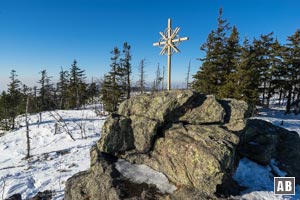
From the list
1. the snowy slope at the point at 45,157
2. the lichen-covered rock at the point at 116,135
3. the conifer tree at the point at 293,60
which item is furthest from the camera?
the conifer tree at the point at 293,60

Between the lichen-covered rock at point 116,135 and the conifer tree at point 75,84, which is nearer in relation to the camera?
the lichen-covered rock at point 116,135

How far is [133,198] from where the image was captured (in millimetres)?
7086

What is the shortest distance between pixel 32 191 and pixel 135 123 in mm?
7529

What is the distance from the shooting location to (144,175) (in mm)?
8148

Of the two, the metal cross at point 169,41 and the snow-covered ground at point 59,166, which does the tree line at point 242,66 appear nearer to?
the snow-covered ground at point 59,166

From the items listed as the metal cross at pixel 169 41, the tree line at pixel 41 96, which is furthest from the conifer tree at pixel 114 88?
the metal cross at pixel 169 41

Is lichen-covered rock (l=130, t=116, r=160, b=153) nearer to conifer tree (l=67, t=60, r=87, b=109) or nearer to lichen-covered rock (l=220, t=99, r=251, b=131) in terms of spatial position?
lichen-covered rock (l=220, t=99, r=251, b=131)

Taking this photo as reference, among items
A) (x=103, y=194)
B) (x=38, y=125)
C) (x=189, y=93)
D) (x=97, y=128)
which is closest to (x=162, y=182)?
(x=103, y=194)

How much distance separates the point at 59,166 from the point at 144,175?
892 cm

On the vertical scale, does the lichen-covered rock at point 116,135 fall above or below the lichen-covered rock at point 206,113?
below

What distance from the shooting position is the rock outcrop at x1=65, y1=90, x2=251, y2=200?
694cm

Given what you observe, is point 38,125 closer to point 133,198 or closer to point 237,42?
point 133,198

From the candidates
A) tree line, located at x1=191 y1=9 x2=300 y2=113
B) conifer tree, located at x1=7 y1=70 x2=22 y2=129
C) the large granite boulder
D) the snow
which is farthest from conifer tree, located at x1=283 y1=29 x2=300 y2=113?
conifer tree, located at x1=7 y1=70 x2=22 y2=129

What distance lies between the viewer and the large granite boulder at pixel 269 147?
31.6 feet
